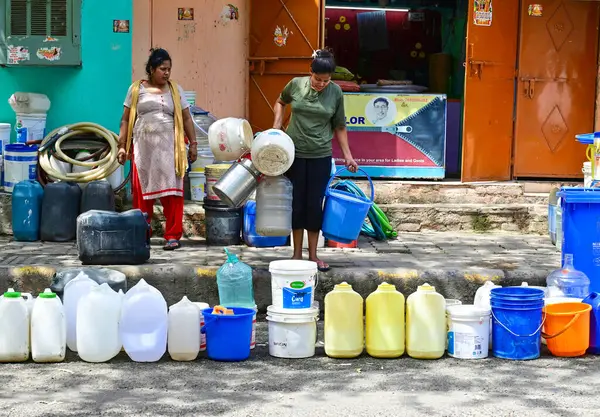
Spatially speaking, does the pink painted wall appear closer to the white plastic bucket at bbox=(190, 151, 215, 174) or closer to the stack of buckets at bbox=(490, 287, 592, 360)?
the white plastic bucket at bbox=(190, 151, 215, 174)

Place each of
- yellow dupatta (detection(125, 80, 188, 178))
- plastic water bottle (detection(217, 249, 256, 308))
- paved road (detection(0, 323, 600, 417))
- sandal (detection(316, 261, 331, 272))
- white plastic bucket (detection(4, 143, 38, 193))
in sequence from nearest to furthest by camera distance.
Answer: paved road (detection(0, 323, 600, 417)) → plastic water bottle (detection(217, 249, 256, 308)) → sandal (detection(316, 261, 331, 272)) → yellow dupatta (detection(125, 80, 188, 178)) → white plastic bucket (detection(4, 143, 38, 193))

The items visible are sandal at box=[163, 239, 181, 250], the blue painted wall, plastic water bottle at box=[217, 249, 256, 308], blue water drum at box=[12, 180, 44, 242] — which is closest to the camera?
plastic water bottle at box=[217, 249, 256, 308]

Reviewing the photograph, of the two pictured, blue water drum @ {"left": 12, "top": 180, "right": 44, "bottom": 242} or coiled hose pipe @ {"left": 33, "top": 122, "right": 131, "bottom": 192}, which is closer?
blue water drum @ {"left": 12, "top": 180, "right": 44, "bottom": 242}

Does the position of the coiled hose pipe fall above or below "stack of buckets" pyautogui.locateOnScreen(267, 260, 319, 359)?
above

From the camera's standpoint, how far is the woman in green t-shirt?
896 cm

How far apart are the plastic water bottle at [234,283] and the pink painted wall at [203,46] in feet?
13.1

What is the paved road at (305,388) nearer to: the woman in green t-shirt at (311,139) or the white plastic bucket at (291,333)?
the white plastic bucket at (291,333)

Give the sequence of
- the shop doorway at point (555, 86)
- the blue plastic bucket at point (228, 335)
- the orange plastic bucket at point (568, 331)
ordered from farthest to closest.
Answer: the shop doorway at point (555, 86) → the orange plastic bucket at point (568, 331) → the blue plastic bucket at point (228, 335)

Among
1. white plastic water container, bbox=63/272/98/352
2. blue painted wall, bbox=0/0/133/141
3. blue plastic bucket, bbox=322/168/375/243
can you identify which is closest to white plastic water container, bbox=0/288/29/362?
white plastic water container, bbox=63/272/98/352

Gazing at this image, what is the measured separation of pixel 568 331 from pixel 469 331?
2.38 feet

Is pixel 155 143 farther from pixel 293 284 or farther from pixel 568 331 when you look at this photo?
pixel 568 331

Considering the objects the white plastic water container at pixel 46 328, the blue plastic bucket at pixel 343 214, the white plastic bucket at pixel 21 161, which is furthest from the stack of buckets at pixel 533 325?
the white plastic bucket at pixel 21 161

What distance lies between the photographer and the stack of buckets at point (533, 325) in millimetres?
7656

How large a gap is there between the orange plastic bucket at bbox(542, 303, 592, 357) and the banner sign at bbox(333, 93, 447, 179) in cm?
481
